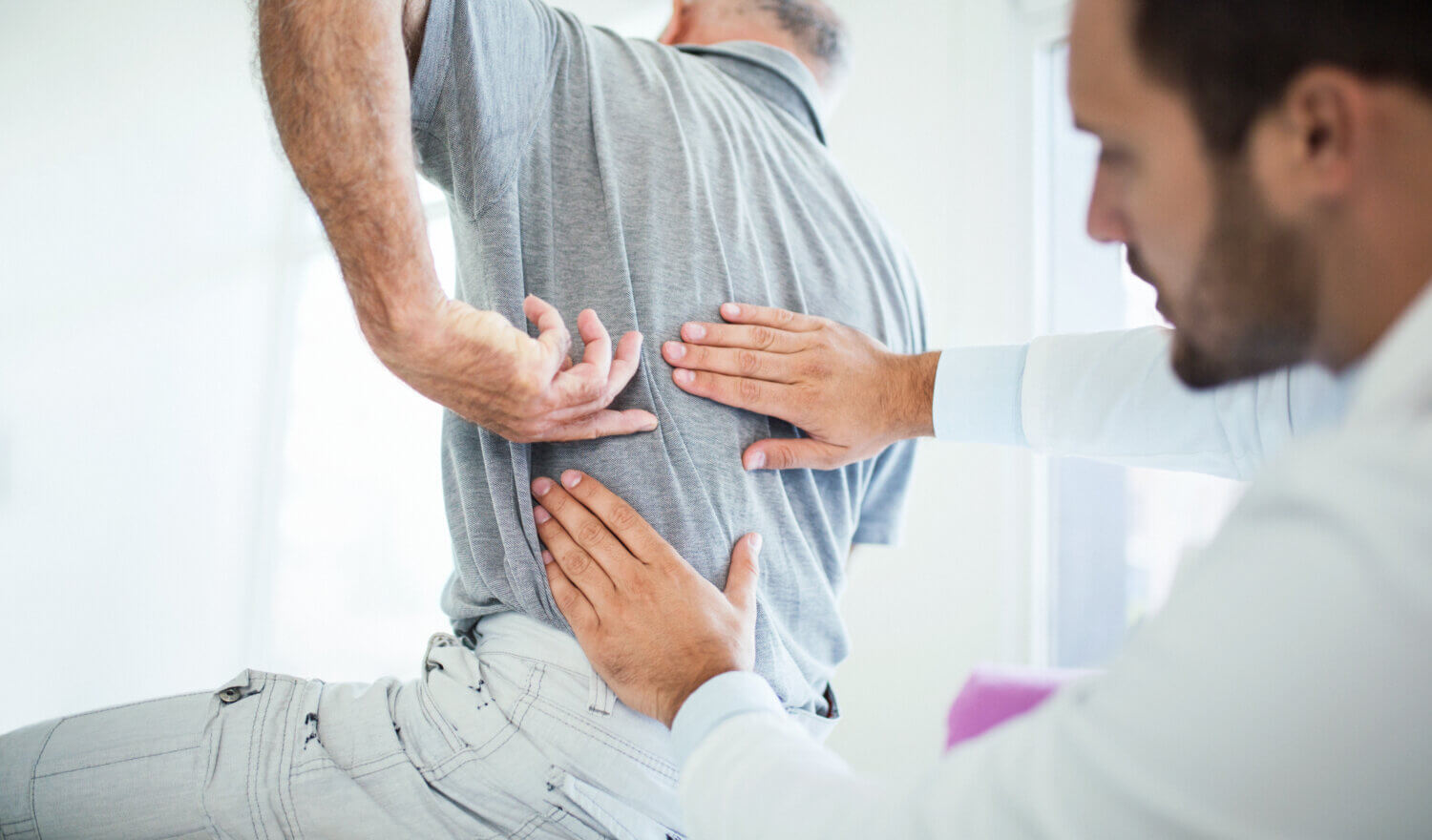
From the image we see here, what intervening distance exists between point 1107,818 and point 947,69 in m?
2.17

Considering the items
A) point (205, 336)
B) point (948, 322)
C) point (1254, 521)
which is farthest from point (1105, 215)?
point (205, 336)

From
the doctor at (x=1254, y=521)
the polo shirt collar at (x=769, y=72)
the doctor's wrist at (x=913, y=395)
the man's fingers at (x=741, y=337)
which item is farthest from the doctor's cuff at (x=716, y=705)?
the polo shirt collar at (x=769, y=72)

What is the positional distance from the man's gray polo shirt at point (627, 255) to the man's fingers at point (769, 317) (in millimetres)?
27

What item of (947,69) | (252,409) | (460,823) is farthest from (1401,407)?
(252,409)

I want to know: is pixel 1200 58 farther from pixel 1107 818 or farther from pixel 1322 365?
pixel 1107 818

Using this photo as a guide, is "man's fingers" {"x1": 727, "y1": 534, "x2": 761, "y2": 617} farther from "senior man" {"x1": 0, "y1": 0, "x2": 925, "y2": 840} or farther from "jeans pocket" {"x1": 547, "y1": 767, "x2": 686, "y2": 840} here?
"jeans pocket" {"x1": 547, "y1": 767, "x2": 686, "y2": 840}

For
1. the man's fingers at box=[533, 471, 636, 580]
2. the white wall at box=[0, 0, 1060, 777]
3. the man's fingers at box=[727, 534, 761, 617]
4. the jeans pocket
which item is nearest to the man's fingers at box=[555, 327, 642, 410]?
the man's fingers at box=[533, 471, 636, 580]

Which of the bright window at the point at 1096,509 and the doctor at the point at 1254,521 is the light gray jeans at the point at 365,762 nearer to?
the doctor at the point at 1254,521

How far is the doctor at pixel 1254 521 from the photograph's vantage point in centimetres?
35

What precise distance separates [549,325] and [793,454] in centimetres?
33

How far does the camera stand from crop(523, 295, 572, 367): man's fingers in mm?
797

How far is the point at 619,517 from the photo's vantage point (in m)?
0.85

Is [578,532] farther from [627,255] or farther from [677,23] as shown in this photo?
[677,23]

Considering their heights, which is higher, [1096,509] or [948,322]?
[948,322]
